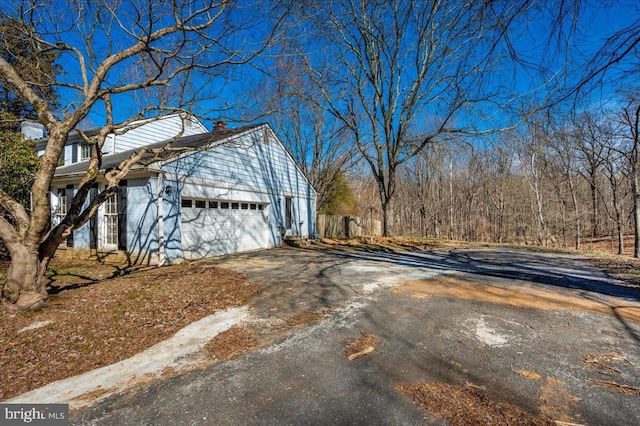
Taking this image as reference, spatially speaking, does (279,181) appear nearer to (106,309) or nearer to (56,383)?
(106,309)

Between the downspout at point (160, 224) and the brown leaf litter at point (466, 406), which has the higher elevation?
the downspout at point (160, 224)

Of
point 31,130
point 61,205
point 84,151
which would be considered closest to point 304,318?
point 61,205

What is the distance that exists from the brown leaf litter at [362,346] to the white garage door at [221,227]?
7808 millimetres

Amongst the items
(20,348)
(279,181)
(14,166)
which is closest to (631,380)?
(20,348)

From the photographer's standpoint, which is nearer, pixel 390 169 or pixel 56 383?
pixel 56 383

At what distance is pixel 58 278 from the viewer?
718 cm

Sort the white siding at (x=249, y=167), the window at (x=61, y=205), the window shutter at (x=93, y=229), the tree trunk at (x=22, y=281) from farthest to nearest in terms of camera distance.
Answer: the window at (x=61, y=205) < the white siding at (x=249, y=167) < the window shutter at (x=93, y=229) < the tree trunk at (x=22, y=281)

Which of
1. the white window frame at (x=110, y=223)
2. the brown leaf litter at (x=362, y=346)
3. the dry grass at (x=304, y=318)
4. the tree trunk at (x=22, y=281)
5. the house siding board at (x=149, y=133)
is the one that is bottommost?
the dry grass at (x=304, y=318)

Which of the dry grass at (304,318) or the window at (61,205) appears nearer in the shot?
the dry grass at (304,318)

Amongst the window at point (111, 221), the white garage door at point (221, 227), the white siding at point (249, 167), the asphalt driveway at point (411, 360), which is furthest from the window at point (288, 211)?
the asphalt driveway at point (411, 360)

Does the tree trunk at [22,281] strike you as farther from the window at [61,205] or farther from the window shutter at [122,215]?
the window at [61,205]

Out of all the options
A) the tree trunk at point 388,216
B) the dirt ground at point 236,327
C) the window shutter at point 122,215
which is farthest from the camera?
the tree trunk at point 388,216

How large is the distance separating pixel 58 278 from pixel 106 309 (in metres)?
3.65

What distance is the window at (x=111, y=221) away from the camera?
9.86 meters
